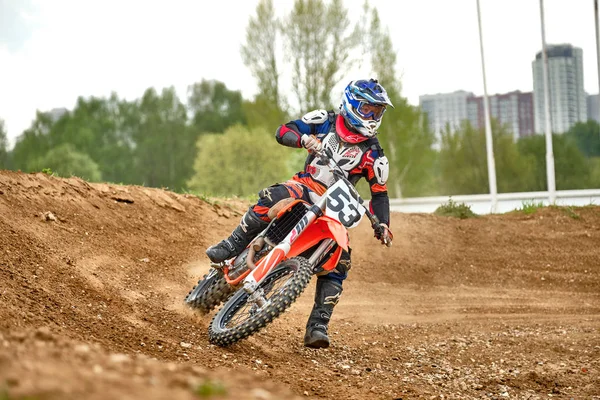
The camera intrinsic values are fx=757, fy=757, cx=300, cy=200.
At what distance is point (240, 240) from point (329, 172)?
3.87 feet

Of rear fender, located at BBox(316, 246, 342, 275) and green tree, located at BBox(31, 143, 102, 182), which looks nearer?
rear fender, located at BBox(316, 246, 342, 275)

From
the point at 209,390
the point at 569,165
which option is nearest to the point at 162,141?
the point at 569,165

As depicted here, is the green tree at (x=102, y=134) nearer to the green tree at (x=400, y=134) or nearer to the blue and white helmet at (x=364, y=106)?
the green tree at (x=400, y=134)

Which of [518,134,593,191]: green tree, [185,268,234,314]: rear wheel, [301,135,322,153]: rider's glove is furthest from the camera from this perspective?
[518,134,593,191]: green tree

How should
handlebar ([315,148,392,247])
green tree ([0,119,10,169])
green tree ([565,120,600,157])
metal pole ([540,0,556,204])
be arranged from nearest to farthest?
handlebar ([315,148,392,247]) → metal pole ([540,0,556,204]) → green tree ([565,120,600,157]) → green tree ([0,119,10,169])

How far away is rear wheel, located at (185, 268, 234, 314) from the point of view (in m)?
8.40

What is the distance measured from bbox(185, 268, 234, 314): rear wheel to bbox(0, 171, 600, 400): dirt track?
0.48 ft

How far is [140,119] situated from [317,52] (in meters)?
21.7

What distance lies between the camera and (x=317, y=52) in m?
39.1

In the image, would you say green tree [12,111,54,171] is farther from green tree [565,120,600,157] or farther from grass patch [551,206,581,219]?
grass patch [551,206,581,219]

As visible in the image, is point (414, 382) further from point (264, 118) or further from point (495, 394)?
point (264, 118)

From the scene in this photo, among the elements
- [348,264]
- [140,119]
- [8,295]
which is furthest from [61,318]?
[140,119]

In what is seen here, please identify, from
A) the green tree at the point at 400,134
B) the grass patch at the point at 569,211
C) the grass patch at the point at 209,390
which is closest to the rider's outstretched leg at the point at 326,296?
the grass patch at the point at 209,390

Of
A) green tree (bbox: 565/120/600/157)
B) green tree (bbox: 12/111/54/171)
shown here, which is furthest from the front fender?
green tree (bbox: 12/111/54/171)
